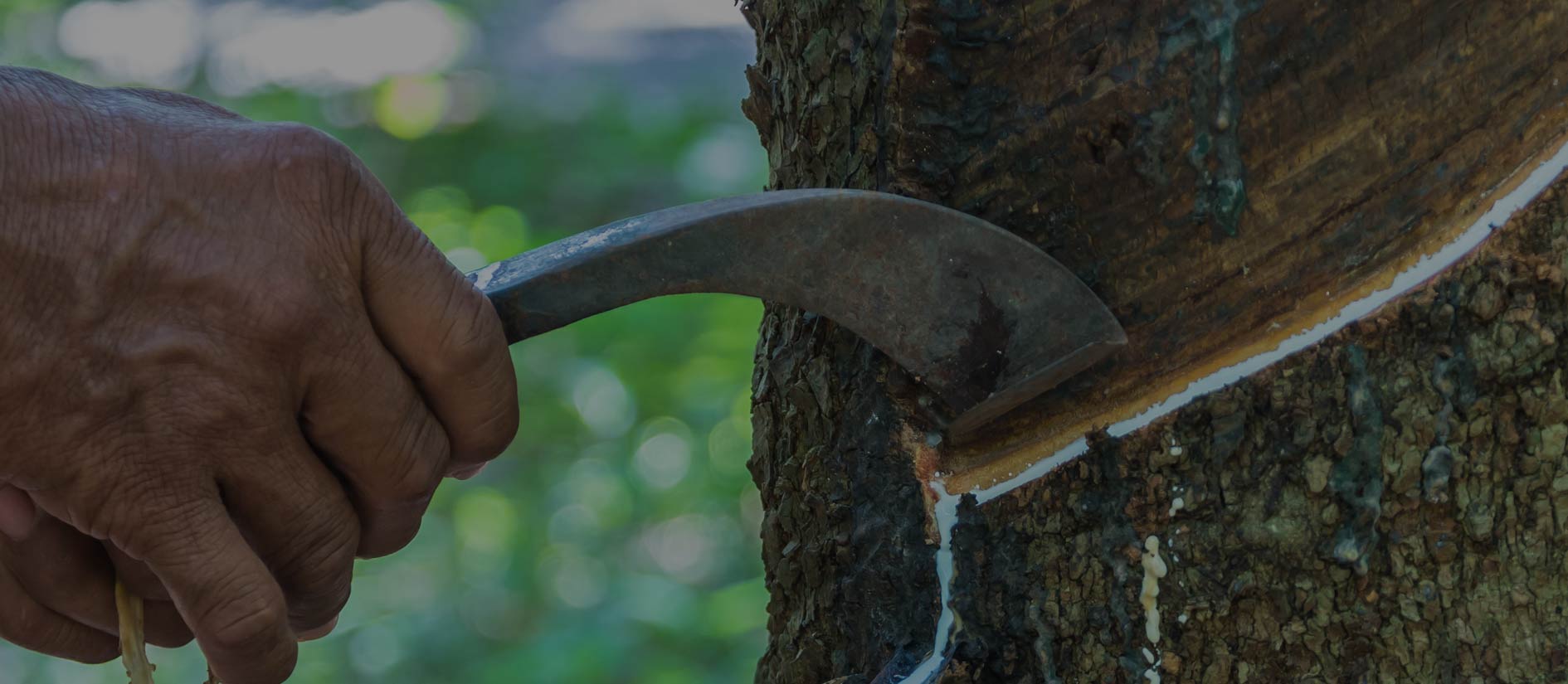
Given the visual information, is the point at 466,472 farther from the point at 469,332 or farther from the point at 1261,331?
the point at 1261,331

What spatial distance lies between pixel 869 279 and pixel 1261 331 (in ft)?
1.02

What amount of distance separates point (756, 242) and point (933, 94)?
19cm

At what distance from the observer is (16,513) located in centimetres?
102

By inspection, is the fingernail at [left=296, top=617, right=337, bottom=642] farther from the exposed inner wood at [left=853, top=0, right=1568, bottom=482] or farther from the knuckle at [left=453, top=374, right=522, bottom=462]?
the exposed inner wood at [left=853, top=0, right=1568, bottom=482]

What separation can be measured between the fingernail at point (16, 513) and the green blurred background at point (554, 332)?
8.36 feet

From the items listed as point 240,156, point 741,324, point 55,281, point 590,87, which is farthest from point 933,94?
point 590,87

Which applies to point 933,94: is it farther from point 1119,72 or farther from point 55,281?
point 55,281

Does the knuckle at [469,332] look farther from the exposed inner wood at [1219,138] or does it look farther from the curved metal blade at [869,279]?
the exposed inner wood at [1219,138]

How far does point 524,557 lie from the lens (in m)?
4.18

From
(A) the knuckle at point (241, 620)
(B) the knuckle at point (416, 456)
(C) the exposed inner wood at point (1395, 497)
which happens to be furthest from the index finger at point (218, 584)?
(C) the exposed inner wood at point (1395, 497)

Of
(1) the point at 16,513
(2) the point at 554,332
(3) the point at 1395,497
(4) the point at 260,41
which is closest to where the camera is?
(3) the point at 1395,497

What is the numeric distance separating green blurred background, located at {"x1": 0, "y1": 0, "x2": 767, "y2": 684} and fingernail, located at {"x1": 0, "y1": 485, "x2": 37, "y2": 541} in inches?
100

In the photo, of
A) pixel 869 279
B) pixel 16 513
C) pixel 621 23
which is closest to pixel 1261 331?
pixel 869 279

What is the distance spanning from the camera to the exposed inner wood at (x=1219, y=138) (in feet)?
2.92
